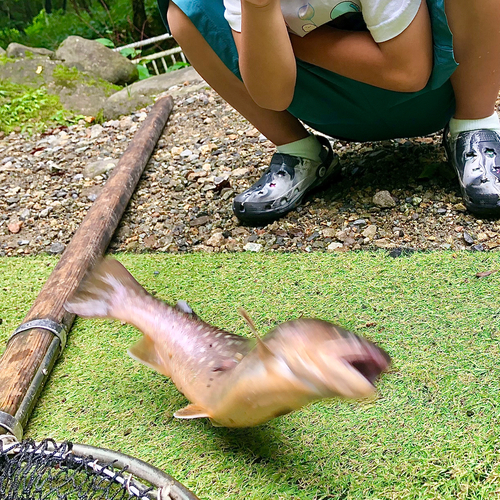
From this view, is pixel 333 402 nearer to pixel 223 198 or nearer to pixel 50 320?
pixel 50 320

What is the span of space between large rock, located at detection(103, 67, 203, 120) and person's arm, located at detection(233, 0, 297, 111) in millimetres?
2541

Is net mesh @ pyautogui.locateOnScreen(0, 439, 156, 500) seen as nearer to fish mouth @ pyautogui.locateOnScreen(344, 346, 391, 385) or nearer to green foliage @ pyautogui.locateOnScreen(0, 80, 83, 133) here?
fish mouth @ pyautogui.locateOnScreen(344, 346, 391, 385)

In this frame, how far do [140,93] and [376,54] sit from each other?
306cm

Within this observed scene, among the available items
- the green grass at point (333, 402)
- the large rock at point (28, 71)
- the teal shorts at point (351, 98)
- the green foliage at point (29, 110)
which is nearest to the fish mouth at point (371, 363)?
the green grass at point (333, 402)

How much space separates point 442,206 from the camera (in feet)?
6.07

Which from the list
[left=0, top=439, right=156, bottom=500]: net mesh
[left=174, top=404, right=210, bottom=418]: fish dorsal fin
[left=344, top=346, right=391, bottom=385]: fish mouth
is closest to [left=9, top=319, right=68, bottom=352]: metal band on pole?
[left=0, top=439, right=156, bottom=500]: net mesh

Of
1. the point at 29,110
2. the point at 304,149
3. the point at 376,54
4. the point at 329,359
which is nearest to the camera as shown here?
the point at 329,359

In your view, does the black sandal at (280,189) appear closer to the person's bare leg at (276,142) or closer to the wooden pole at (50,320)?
the person's bare leg at (276,142)

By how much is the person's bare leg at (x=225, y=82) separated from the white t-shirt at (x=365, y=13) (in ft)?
1.33

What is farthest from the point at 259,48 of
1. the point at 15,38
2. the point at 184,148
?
the point at 15,38

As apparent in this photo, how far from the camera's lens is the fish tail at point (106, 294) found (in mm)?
1235

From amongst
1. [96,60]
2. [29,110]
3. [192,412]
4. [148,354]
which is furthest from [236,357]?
[96,60]

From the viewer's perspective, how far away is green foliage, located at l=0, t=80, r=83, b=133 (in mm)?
3842

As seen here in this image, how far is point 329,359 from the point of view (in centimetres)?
70
